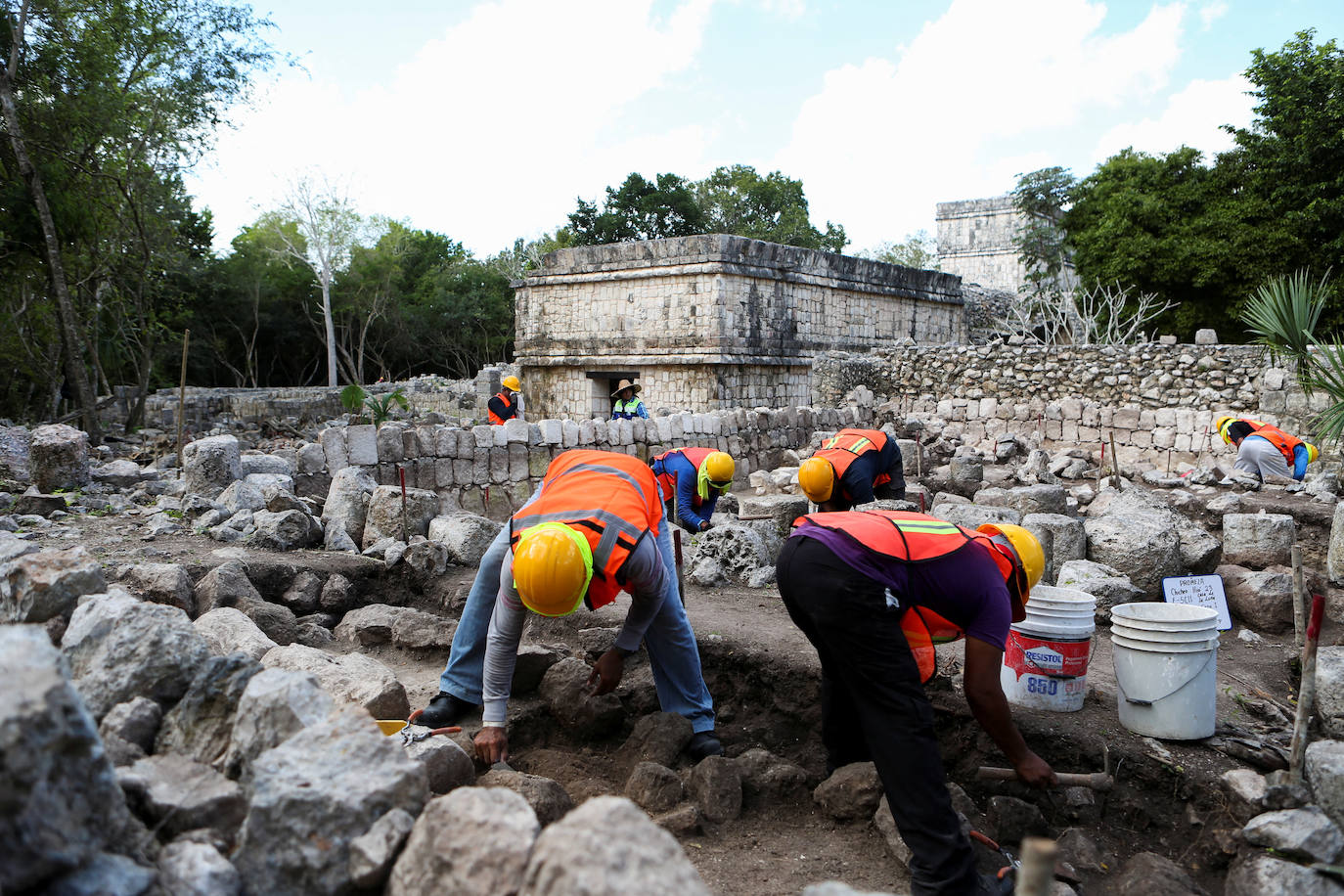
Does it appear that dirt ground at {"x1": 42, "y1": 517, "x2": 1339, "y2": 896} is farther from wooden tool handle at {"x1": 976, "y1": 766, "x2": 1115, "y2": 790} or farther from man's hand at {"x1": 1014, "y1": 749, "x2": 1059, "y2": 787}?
man's hand at {"x1": 1014, "y1": 749, "x2": 1059, "y2": 787}

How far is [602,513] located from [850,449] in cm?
348

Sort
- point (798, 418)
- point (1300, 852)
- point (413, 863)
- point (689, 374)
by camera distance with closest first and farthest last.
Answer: point (413, 863) < point (1300, 852) < point (798, 418) < point (689, 374)

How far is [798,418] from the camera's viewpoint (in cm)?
1513

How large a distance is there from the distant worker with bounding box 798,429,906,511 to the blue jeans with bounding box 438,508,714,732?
2167mm

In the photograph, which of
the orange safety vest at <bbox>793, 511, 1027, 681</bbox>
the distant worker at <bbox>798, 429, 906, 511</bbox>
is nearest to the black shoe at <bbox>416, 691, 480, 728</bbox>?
the orange safety vest at <bbox>793, 511, 1027, 681</bbox>

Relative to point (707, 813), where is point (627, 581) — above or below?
above

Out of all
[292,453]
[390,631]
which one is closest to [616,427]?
[292,453]

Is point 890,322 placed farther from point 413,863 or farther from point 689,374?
point 413,863

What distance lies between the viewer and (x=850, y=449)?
6738 mm

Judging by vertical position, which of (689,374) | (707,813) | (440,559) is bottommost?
(707,813)

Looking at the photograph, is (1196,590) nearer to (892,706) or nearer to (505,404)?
(892,706)

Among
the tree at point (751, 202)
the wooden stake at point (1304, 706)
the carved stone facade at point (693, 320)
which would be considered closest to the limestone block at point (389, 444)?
the wooden stake at point (1304, 706)

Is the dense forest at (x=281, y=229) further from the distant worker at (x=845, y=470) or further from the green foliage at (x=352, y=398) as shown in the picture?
the distant worker at (x=845, y=470)

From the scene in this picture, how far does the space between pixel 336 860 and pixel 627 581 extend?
75.3 inches
